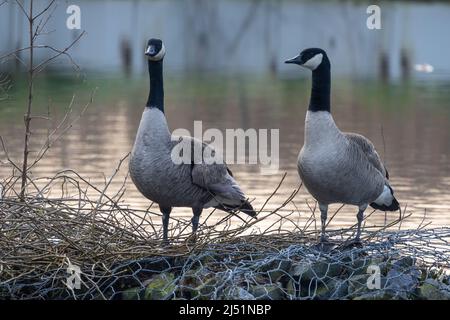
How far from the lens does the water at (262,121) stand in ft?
38.4

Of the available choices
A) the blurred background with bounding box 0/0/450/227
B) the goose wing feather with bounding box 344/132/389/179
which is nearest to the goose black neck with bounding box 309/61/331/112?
the goose wing feather with bounding box 344/132/389/179

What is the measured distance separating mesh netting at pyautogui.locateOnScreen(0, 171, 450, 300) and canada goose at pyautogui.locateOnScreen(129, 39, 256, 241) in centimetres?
36

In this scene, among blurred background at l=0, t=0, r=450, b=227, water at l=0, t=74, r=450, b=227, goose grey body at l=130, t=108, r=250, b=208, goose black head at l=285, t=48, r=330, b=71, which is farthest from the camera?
blurred background at l=0, t=0, r=450, b=227

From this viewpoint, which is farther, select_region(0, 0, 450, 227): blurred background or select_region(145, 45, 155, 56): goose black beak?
select_region(0, 0, 450, 227): blurred background

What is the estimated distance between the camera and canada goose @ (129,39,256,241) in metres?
7.66

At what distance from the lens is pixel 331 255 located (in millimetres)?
7320

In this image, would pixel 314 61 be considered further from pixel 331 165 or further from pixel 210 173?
pixel 210 173

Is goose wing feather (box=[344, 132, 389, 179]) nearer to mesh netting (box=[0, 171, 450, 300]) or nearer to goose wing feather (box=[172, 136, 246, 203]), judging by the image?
mesh netting (box=[0, 171, 450, 300])

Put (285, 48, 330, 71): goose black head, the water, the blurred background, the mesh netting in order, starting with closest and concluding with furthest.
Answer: the mesh netting
(285, 48, 330, 71): goose black head
the water
the blurred background

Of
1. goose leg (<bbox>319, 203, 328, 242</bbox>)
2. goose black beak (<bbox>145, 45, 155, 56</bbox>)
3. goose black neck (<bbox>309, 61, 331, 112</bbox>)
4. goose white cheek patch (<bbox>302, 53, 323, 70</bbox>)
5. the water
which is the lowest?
the water

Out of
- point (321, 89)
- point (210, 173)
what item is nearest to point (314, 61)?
point (321, 89)

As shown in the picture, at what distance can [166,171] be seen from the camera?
7672 mm

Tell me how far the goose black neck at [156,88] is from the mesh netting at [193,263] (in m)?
0.97

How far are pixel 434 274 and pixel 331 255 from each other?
784mm
